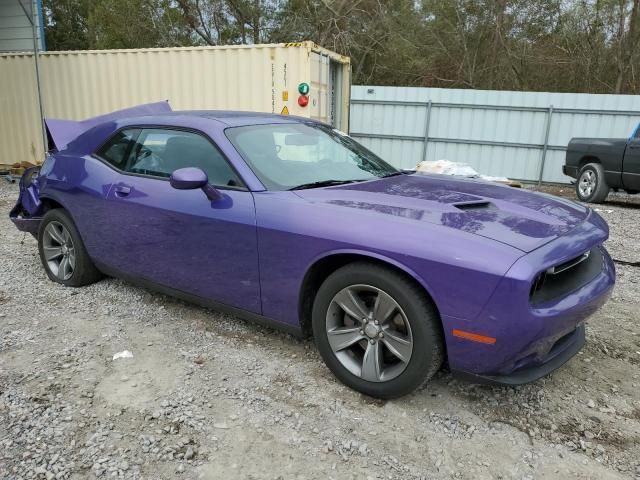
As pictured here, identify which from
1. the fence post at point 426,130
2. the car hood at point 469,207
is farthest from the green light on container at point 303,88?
the fence post at point 426,130

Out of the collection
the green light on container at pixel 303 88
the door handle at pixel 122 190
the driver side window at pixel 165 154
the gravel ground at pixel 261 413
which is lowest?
the gravel ground at pixel 261 413

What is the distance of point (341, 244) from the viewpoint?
2658 millimetres

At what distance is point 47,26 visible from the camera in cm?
2312

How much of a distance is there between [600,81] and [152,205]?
1889cm

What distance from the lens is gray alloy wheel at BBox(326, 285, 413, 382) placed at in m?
2.60

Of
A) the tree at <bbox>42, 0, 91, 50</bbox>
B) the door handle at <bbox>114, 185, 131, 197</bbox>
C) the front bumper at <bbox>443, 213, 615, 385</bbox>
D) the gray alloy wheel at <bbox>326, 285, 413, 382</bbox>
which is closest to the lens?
the front bumper at <bbox>443, 213, 615, 385</bbox>

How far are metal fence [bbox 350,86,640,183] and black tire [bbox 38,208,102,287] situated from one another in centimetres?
1019

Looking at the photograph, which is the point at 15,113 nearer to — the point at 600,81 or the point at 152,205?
the point at 152,205

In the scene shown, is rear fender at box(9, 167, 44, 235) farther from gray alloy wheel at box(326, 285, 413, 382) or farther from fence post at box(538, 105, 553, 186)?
fence post at box(538, 105, 553, 186)

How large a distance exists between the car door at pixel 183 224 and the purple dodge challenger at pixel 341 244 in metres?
0.01

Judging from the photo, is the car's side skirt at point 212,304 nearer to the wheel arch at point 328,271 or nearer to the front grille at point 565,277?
the wheel arch at point 328,271

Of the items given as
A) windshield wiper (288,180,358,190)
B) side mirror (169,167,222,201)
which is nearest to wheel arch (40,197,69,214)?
side mirror (169,167,222,201)

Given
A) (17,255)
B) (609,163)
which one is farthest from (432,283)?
(609,163)

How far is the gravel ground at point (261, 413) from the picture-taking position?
7.50ft
